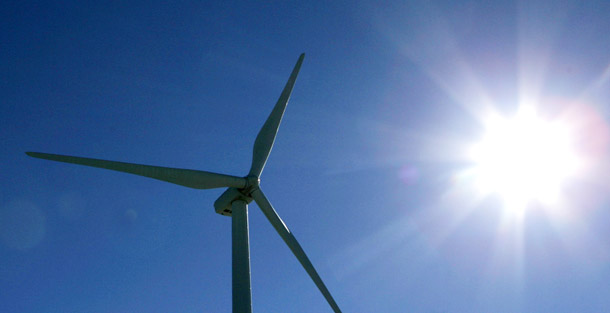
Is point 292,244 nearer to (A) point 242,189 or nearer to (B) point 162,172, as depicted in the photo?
(A) point 242,189

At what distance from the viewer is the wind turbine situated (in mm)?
20781

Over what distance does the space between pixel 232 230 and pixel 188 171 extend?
4.19 m

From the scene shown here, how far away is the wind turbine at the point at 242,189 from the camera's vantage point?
68.2 ft

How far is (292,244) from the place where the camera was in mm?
24969

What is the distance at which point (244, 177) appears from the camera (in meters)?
24.6

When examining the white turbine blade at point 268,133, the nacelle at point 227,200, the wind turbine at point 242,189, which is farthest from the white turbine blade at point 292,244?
the white turbine blade at point 268,133

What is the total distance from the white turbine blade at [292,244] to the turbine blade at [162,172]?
2.68 meters

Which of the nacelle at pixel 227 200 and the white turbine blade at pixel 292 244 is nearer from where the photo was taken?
the nacelle at pixel 227 200

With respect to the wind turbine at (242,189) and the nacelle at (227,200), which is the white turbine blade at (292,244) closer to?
the wind turbine at (242,189)

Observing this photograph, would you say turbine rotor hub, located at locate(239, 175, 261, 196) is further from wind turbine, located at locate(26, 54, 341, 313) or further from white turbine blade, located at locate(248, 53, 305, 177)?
white turbine blade, located at locate(248, 53, 305, 177)

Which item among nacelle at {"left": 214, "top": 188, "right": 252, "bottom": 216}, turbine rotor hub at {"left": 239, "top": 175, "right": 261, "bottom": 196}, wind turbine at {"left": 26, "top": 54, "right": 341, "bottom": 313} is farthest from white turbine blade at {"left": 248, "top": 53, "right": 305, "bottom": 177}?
nacelle at {"left": 214, "top": 188, "right": 252, "bottom": 216}

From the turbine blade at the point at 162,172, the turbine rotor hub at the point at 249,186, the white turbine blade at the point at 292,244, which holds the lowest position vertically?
the white turbine blade at the point at 292,244

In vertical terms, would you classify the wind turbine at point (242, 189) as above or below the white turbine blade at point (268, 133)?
below

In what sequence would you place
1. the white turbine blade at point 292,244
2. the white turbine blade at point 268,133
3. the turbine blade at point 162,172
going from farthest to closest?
the white turbine blade at point 268,133, the white turbine blade at point 292,244, the turbine blade at point 162,172
